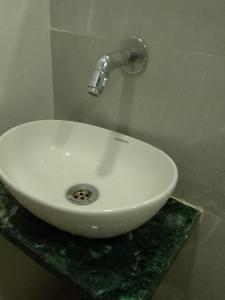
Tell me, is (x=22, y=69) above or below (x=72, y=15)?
below

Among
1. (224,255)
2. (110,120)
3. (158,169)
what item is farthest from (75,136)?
(224,255)

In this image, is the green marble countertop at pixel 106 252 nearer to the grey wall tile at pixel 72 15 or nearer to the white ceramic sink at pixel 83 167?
the white ceramic sink at pixel 83 167

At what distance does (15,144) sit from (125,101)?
31 centimetres

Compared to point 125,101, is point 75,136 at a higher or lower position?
lower

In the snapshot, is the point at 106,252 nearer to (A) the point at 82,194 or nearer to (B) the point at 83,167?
(A) the point at 82,194

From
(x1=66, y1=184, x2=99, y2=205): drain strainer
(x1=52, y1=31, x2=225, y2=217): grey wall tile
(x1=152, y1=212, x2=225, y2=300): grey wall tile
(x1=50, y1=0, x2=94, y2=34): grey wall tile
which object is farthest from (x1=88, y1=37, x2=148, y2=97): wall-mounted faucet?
(x1=152, y1=212, x2=225, y2=300): grey wall tile

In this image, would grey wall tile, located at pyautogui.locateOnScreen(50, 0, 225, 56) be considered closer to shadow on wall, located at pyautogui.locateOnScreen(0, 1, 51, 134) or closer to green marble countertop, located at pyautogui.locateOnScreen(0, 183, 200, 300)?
shadow on wall, located at pyautogui.locateOnScreen(0, 1, 51, 134)

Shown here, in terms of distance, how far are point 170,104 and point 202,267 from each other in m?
0.48

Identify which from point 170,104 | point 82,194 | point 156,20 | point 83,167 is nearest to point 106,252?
point 82,194

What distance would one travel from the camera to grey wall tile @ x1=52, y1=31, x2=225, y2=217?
67 centimetres

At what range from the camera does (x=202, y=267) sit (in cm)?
87

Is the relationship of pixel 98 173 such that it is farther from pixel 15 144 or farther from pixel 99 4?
pixel 99 4

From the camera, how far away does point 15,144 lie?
785 millimetres

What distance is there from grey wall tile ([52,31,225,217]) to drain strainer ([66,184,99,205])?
7.9 inches
